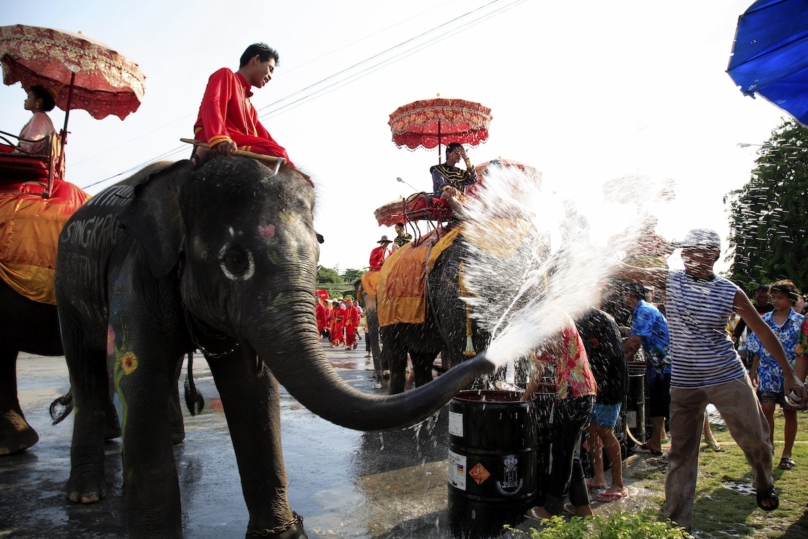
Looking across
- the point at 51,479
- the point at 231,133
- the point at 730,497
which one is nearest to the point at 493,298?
the point at 730,497

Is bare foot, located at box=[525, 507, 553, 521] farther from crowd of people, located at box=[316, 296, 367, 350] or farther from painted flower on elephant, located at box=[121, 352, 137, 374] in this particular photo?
crowd of people, located at box=[316, 296, 367, 350]

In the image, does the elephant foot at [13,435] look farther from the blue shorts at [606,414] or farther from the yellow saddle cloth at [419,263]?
the blue shorts at [606,414]

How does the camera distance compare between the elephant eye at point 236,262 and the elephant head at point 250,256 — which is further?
the elephant eye at point 236,262

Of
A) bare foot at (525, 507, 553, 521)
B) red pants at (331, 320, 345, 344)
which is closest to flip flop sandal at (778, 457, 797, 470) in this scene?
bare foot at (525, 507, 553, 521)

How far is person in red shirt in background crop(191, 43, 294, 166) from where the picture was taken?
3572 millimetres

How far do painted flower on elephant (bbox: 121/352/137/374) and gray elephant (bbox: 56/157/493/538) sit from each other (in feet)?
0.04


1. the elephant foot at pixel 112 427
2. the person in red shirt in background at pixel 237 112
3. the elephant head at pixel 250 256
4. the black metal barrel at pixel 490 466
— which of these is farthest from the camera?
the elephant foot at pixel 112 427

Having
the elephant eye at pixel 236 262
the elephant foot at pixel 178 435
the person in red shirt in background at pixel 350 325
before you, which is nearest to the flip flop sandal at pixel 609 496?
the elephant eye at pixel 236 262

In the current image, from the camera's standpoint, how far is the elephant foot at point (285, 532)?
11.9 ft

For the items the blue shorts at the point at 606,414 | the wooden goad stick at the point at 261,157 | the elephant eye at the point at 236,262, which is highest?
the wooden goad stick at the point at 261,157

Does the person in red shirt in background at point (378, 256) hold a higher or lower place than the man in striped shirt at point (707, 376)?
higher

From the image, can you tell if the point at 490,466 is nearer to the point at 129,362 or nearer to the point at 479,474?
the point at 479,474

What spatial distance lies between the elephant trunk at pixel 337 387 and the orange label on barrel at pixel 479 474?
150 centimetres

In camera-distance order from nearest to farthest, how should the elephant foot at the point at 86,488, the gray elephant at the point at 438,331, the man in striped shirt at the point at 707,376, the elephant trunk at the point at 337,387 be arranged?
the elephant trunk at the point at 337,387 < the man in striped shirt at the point at 707,376 < the elephant foot at the point at 86,488 < the gray elephant at the point at 438,331
